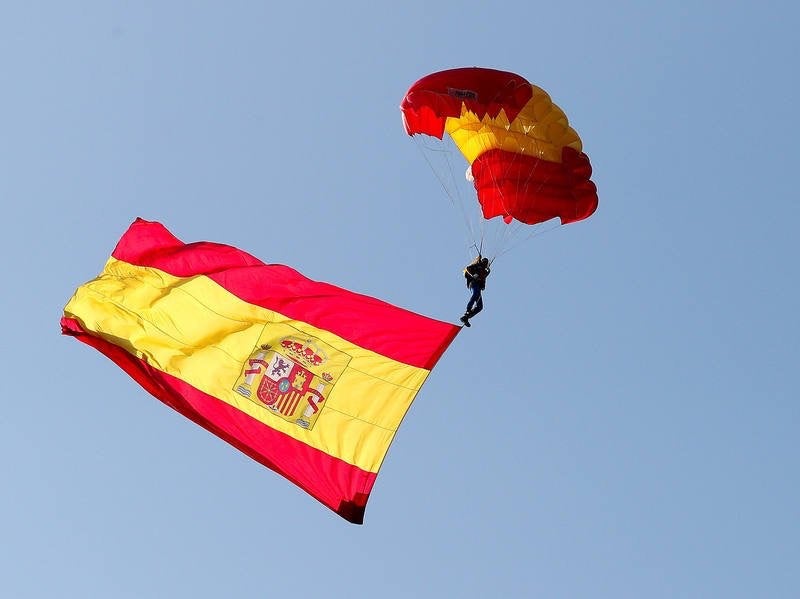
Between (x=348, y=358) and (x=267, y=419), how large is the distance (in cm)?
121

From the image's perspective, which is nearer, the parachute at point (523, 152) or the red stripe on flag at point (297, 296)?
the red stripe on flag at point (297, 296)

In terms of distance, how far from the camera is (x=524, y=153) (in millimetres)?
19062

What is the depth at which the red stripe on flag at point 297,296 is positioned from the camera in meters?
15.9

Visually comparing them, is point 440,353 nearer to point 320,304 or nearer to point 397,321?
point 397,321

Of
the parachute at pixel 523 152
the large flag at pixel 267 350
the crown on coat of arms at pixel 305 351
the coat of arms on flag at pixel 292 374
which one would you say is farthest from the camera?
the parachute at pixel 523 152

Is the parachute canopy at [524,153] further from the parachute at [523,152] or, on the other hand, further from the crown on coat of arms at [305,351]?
the crown on coat of arms at [305,351]

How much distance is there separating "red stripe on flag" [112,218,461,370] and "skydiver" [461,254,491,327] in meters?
1.50

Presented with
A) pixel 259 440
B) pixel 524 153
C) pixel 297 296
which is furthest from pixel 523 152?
pixel 259 440

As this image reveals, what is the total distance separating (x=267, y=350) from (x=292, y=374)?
20.6 inches

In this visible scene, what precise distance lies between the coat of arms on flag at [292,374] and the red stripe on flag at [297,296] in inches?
13.8

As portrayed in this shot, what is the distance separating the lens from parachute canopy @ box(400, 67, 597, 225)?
18.5m

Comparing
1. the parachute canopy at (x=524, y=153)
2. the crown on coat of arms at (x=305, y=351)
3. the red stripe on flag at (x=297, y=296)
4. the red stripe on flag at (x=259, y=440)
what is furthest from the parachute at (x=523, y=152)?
the red stripe on flag at (x=259, y=440)

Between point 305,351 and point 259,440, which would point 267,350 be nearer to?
point 305,351

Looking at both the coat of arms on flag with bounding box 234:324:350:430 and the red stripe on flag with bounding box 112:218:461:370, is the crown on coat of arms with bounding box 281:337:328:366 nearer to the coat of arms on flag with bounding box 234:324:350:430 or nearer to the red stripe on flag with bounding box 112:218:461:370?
the coat of arms on flag with bounding box 234:324:350:430
